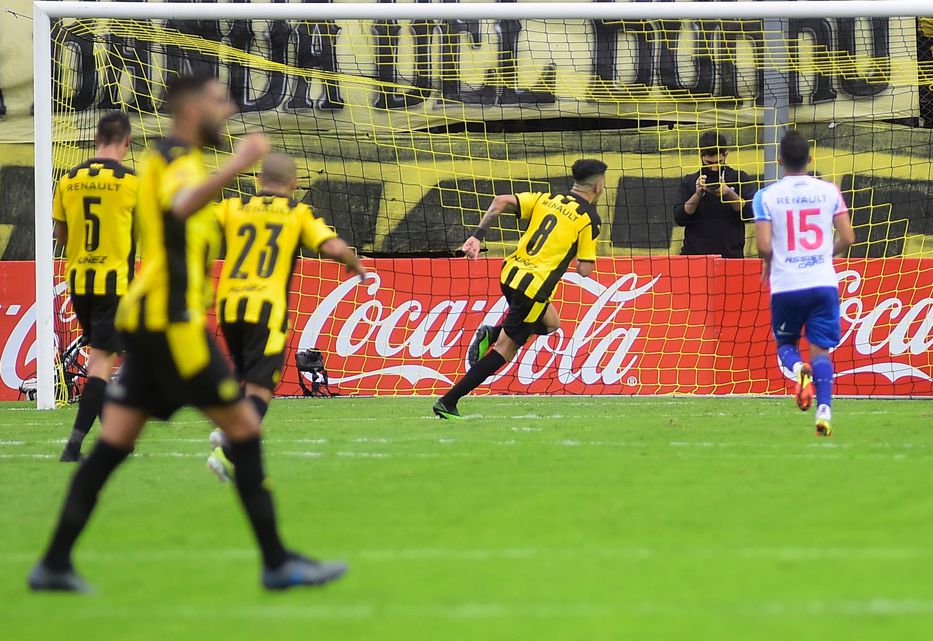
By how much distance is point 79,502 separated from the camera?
4.76 metres

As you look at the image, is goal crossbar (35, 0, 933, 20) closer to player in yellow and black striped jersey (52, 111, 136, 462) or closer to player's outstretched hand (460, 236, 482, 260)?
player's outstretched hand (460, 236, 482, 260)

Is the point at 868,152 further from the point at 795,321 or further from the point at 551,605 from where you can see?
the point at 551,605

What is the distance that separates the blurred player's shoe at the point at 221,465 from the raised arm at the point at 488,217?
→ 3.23 meters

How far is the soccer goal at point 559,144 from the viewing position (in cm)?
1360

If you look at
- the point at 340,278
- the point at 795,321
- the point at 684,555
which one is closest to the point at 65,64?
the point at 340,278

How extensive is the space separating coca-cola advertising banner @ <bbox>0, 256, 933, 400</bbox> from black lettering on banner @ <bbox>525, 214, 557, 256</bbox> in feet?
10.5

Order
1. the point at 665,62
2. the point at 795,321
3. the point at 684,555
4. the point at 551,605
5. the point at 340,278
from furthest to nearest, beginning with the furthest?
1. the point at 665,62
2. the point at 340,278
3. the point at 795,321
4. the point at 684,555
5. the point at 551,605

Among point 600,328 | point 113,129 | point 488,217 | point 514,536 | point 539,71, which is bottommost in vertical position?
point 514,536

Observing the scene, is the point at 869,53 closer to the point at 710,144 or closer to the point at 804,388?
the point at 710,144

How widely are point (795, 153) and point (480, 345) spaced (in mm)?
3875

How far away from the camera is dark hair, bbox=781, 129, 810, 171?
9125mm

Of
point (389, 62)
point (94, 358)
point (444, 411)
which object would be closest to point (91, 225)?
point (94, 358)

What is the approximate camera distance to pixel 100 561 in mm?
5305

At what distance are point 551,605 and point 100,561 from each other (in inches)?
75.1
